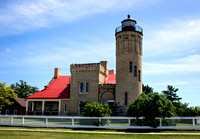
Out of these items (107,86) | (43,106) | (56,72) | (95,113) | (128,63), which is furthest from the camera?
(56,72)

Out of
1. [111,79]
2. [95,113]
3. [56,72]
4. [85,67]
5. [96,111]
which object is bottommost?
[95,113]

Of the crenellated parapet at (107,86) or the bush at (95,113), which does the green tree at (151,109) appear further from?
the crenellated parapet at (107,86)

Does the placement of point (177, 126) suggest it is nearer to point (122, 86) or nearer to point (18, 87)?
point (122, 86)

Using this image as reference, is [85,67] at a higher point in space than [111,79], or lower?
higher

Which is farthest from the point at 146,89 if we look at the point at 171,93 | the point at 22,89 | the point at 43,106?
the point at 22,89

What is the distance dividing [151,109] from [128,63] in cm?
1276

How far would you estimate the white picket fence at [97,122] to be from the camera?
17042mm

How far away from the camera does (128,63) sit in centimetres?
2920

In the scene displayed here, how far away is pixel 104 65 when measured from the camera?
35.0m

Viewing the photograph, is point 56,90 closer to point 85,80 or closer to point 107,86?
point 85,80

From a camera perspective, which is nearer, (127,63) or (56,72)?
(127,63)

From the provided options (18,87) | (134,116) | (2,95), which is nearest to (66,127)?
(134,116)

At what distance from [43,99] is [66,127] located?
16.1m

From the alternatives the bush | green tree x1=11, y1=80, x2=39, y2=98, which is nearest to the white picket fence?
the bush
